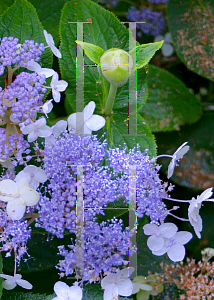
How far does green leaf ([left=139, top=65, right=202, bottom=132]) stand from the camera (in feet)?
3.18

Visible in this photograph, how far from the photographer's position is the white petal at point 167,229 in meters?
0.67

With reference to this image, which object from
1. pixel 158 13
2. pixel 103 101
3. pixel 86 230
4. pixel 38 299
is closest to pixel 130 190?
pixel 86 230

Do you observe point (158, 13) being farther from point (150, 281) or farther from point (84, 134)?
point (150, 281)

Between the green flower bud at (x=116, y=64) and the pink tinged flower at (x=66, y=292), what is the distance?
0.45 m

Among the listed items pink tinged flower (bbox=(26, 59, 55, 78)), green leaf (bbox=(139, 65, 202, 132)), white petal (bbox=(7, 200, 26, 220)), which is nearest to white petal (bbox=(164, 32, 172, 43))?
green leaf (bbox=(139, 65, 202, 132))

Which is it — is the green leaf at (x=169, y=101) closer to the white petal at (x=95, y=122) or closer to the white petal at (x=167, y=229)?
the white petal at (x=95, y=122)

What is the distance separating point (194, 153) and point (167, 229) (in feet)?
1.17

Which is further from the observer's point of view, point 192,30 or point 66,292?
point 192,30

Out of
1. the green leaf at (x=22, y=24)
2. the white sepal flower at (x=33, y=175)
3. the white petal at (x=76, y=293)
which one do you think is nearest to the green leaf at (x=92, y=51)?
the green leaf at (x=22, y=24)

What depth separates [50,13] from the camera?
34.7 inches

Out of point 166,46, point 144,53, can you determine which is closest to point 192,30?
point 166,46

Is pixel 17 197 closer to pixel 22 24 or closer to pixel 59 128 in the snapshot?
pixel 59 128

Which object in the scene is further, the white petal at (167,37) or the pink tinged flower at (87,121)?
the white petal at (167,37)

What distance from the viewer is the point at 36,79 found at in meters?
0.65
